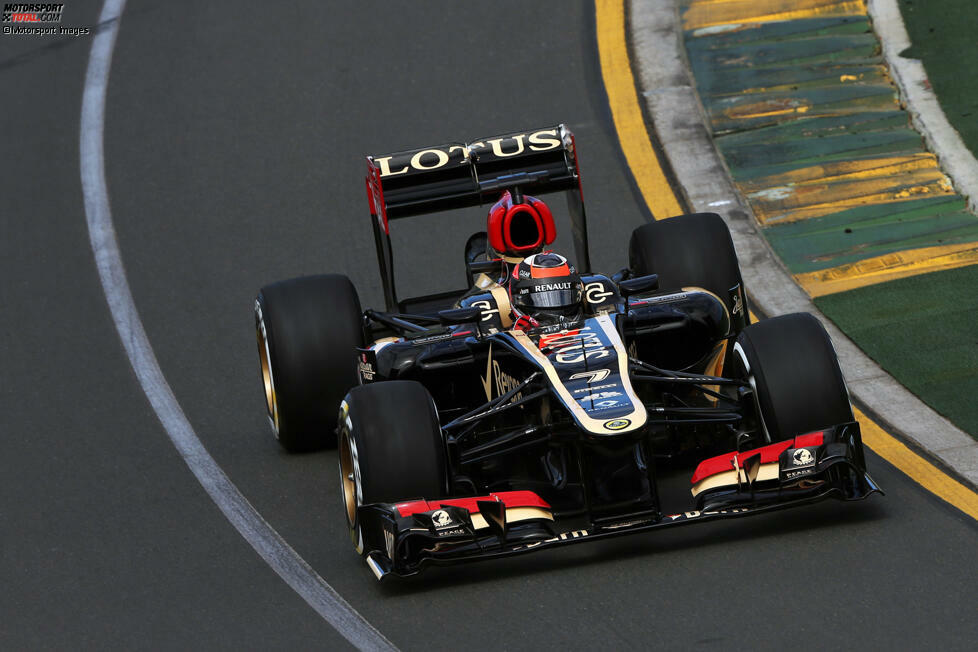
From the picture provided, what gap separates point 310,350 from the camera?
1005cm

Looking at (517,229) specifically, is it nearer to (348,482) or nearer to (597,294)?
(597,294)

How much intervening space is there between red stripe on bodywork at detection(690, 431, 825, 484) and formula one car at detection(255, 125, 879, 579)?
11mm

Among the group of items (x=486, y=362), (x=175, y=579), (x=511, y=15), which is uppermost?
(x=511, y=15)

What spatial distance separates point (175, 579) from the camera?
8.48 m

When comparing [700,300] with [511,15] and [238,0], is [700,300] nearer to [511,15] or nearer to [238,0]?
[511,15]

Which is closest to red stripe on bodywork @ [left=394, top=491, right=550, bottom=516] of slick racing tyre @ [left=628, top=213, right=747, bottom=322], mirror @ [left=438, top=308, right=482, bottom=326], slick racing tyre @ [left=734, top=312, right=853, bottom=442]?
slick racing tyre @ [left=734, top=312, right=853, bottom=442]

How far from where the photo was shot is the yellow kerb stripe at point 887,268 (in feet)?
38.6

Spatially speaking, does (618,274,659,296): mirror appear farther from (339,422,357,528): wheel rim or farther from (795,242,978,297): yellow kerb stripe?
(795,242,978,297): yellow kerb stripe

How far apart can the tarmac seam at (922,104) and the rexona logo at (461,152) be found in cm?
361

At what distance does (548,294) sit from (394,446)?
1532 mm

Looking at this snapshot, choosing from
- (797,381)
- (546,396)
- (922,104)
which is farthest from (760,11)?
(546,396)

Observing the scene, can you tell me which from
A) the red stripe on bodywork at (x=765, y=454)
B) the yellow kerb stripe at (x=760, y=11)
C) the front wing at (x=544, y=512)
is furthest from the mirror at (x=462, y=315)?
the yellow kerb stripe at (x=760, y=11)

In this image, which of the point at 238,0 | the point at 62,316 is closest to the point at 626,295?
the point at 62,316

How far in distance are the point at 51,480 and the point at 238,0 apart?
10097mm
